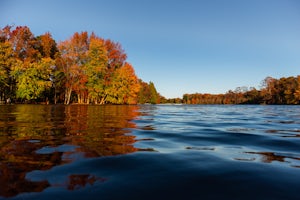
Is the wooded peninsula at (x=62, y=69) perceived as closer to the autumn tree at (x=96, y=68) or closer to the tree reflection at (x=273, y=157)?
the autumn tree at (x=96, y=68)

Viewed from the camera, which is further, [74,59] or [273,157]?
[74,59]

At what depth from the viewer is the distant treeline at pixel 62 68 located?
3169cm

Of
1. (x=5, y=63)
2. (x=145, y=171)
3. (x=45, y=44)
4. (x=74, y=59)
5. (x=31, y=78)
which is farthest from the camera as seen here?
(x=45, y=44)

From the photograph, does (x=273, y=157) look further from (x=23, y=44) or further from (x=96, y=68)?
(x=23, y=44)

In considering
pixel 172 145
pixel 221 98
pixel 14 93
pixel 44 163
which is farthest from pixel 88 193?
pixel 221 98

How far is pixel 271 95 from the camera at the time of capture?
7788 centimetres

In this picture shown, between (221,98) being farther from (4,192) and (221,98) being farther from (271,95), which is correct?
(4,192)

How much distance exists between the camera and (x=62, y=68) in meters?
39.7

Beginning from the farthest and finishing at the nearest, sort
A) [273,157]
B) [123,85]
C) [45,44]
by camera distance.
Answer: [45,44] → [123,85] → [273,157]

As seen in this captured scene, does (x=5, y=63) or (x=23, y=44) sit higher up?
(x=23, y=44)

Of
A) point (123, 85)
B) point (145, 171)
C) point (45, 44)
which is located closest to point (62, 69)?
point (45, 44)

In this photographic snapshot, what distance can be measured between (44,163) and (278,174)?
2.82 m

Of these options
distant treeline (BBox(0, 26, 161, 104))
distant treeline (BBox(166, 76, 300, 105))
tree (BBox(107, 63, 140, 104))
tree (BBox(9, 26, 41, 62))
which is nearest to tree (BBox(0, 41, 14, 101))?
distant treeline (BBox(0, 26, 161, 104))

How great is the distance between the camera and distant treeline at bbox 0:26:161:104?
31.7 meters
